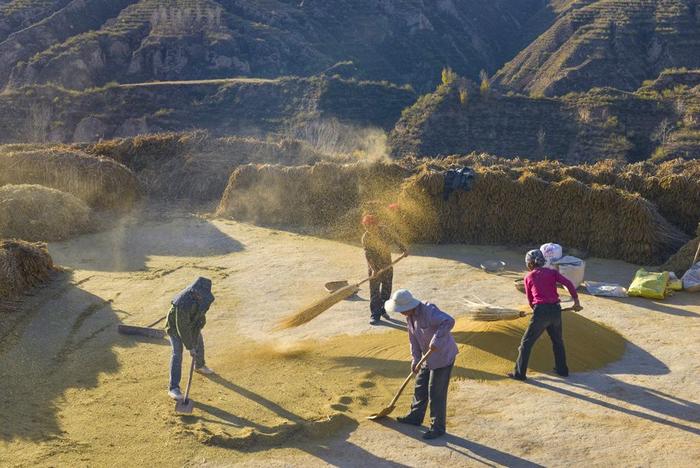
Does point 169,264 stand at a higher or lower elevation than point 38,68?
lower

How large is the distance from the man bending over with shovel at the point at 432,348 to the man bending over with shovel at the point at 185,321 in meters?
2.25

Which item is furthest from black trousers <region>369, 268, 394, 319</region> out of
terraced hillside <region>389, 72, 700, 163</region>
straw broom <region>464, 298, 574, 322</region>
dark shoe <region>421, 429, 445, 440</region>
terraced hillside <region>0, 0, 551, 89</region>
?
terraced hillside <region>0, 0, 551, 89</region>

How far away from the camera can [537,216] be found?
48.8 feet

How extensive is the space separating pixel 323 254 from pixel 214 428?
7508 millimetres

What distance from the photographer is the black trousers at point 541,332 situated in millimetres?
8141

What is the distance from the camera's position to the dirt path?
692 centimetres

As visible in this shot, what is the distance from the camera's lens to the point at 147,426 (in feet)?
24.5

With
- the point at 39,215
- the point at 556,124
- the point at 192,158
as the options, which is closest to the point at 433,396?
the point at 39,215

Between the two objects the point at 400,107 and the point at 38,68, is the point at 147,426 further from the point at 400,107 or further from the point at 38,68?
the point at 38,68

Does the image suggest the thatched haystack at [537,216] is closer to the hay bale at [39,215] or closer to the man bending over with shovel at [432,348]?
the hay bale at [39,215]

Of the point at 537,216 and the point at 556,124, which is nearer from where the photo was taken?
the point at 537,216

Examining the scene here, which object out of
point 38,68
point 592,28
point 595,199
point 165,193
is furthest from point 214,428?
point 592,28

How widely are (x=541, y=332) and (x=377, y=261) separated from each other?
3.08m

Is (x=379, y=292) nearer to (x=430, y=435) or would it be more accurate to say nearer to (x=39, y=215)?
(x=430, y=435)
